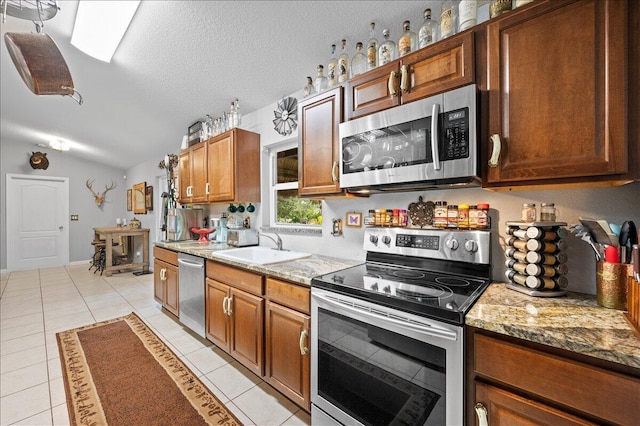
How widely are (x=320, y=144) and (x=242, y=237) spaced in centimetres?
140

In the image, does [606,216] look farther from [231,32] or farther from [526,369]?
[231,32]

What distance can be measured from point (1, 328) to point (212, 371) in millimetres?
2670

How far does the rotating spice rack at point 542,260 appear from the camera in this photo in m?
1.11

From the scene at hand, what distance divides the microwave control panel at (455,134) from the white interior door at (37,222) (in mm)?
8075

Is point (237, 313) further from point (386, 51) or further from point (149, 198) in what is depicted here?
point (149, 198)

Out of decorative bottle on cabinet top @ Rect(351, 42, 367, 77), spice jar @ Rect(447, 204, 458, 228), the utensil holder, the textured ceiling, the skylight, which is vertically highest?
the skylight

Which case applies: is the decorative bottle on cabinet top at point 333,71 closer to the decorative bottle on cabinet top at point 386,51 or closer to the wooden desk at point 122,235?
the decorative bottle on cabinet top at point 386,51

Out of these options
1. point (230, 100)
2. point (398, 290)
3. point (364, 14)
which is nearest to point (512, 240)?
point (398, 290)

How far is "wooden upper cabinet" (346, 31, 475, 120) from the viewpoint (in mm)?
1220

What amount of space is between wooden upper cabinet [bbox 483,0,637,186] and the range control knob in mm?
353

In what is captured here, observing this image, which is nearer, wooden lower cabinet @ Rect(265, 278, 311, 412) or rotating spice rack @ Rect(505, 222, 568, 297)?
rotating spice rack @ Rect(505, 222, 568, 297)

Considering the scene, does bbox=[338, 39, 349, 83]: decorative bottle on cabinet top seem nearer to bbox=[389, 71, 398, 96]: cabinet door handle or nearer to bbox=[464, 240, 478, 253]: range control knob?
bbox=[389, 71, 398, 96]: cabinet door handle

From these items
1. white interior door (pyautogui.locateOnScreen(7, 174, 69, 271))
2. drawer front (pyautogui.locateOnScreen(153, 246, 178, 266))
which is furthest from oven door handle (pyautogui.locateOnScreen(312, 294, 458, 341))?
white interior door (pyautogui.locateOnScreen(7, 174, 69, 271))

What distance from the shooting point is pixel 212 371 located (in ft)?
6.70
